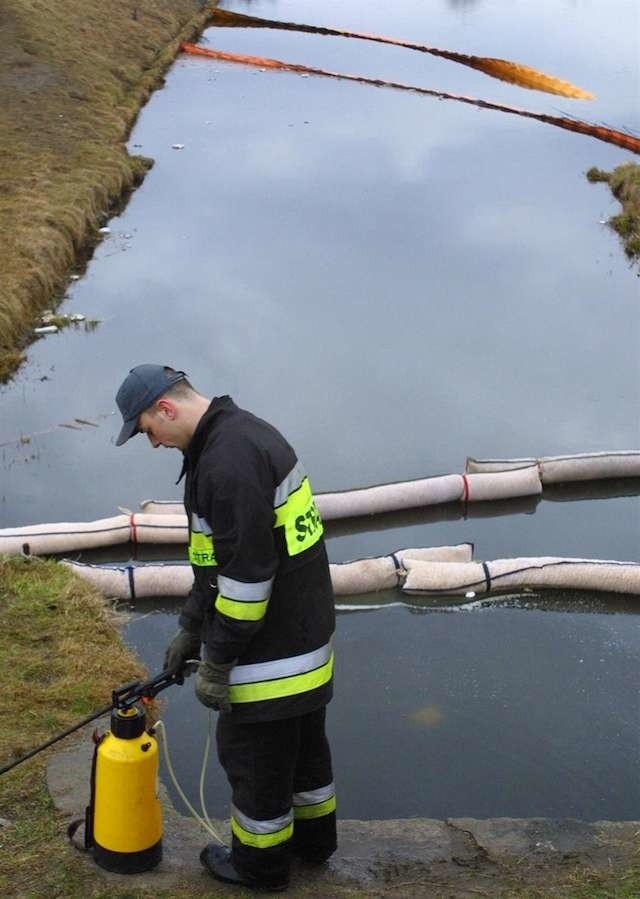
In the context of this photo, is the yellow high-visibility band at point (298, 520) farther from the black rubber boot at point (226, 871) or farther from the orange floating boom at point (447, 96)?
the orange floating boom at point (447, 96)

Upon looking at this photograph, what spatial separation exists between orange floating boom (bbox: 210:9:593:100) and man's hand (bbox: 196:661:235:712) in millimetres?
27334

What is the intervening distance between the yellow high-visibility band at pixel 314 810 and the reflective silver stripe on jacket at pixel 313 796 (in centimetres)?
2

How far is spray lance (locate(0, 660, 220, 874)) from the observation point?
4.57 meters

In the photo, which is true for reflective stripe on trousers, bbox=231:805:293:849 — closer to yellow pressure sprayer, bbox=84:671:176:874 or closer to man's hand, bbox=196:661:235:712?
yellow pressure sprayer, bbox=84:671:176:874

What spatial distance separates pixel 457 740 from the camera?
24.2 feet

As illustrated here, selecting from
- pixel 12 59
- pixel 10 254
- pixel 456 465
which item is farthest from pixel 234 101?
pixel 456 465

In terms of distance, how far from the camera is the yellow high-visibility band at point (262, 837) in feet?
15.2

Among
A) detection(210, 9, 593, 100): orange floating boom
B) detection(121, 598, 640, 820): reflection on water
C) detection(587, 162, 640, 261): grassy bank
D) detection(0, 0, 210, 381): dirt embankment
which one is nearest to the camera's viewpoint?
detection(121, 598, 640, 820): reflection on water

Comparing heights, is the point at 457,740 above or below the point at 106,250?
above

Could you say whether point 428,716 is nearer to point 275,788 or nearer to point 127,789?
point 275,788

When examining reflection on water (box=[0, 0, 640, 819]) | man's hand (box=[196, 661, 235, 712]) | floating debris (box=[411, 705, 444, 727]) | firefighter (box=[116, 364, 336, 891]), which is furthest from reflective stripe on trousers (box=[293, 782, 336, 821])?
floating debris (box=[411, 705, 444, 727])

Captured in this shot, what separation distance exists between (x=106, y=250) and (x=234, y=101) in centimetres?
1119

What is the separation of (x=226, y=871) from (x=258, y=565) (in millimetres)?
1421

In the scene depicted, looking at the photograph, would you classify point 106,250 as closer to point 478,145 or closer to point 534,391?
point 534,391
